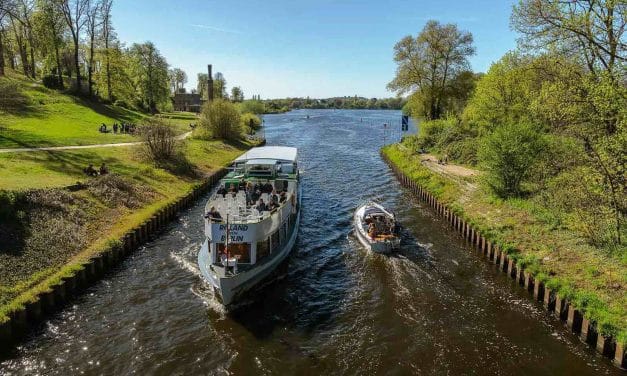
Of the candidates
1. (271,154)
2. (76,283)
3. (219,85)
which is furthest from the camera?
(219,85)

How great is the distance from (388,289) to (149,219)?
19205 mm

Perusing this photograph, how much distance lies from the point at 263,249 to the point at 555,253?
1742 cm

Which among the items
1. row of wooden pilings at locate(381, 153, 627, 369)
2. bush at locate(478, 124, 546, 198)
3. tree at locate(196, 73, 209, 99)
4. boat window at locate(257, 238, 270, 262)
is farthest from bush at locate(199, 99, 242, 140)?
tree at locate(196, 73, 209, 99)

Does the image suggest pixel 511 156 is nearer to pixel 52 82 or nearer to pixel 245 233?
pixel 245 233

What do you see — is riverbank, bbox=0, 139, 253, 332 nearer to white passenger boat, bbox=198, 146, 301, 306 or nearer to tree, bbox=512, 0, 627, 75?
white passenger boat, bbox=198, 146, 301, 306

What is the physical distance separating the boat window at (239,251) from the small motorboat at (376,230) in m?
9.88

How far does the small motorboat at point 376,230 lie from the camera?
2859 cm

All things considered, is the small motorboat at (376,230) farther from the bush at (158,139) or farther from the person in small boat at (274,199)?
the bush at (158,139)

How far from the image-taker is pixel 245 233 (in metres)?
21.8

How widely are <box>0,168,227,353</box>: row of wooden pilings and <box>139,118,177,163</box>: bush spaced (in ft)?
46.9

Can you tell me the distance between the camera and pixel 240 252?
73.7 ft

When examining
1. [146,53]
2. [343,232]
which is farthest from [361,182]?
[146,53]

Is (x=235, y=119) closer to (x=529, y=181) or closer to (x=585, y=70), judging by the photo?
(x=529, y=181)

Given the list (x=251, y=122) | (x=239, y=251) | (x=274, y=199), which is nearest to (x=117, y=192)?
(x=274, y=199)
